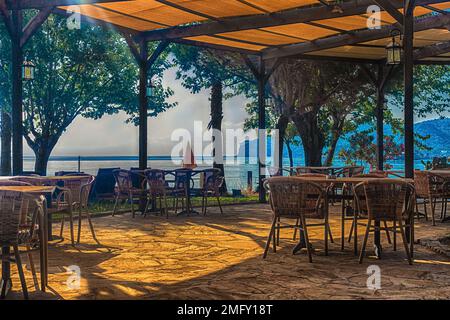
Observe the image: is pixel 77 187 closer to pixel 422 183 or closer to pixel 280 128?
pixel 422 183

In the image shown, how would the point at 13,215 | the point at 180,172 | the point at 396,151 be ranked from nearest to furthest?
1. the point at 13,215
2. the point at 180,172
3. the point at 396,151

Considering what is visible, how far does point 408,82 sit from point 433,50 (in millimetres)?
4997

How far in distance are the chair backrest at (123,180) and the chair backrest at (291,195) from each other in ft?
13.8

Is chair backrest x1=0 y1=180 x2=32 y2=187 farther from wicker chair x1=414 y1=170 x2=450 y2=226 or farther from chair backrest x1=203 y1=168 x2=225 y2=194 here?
wicker chair x1=414 y1=170 x2=450 y2=226

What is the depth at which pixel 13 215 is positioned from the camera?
390cm

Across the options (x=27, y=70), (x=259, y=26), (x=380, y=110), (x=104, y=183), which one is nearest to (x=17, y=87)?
(x=27, y=70)

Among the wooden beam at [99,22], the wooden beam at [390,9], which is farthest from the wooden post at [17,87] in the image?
the wooden beam at [390,9]

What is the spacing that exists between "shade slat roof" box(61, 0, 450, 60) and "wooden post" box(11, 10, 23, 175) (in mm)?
976

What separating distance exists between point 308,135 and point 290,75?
199 centimetres

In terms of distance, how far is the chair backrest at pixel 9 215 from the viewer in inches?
152

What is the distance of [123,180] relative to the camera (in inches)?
379

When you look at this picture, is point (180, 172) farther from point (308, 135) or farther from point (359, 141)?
point (359, 141)

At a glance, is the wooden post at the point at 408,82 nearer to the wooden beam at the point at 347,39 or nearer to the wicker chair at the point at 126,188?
the wooden beam at the point at 347,39

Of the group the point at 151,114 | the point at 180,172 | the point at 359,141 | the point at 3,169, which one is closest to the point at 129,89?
→ the point at 151,114
